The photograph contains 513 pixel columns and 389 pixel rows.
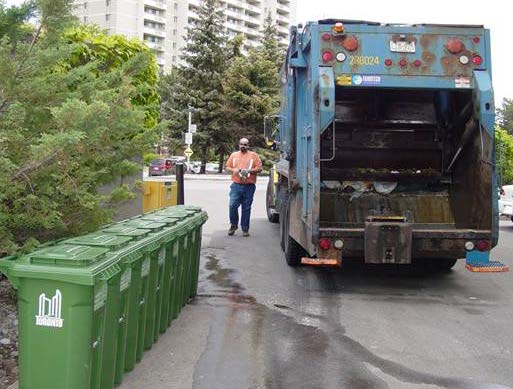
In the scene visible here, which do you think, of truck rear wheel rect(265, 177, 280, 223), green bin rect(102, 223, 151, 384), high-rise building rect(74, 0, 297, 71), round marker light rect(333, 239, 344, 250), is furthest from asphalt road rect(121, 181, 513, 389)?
high-rise building rect(74, 0, 297, 71)

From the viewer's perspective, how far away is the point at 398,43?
705 centimetres

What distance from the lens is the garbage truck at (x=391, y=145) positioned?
6.89 metres

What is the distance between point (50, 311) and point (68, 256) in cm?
33

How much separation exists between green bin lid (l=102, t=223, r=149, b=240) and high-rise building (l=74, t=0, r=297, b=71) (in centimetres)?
8368

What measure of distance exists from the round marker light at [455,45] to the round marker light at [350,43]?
1056 mm

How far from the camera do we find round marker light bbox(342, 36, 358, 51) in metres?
6.99

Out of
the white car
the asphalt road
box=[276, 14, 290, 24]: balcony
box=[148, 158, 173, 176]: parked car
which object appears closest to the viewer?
the asphalt road

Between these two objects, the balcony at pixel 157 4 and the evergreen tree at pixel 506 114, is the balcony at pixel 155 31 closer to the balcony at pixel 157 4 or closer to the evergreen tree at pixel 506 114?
the balcony at pixel 157 4

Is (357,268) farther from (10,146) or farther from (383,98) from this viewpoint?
(10,146)

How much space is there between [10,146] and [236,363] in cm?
238

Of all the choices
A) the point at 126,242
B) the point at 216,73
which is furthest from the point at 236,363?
the point at 216,73

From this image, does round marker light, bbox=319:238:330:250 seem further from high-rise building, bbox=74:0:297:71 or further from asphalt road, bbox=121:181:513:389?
high-rise building, bbox=74:0:297:71

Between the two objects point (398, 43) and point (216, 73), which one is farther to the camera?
point (216, 73)

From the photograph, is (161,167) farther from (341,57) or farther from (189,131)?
(341,57)
